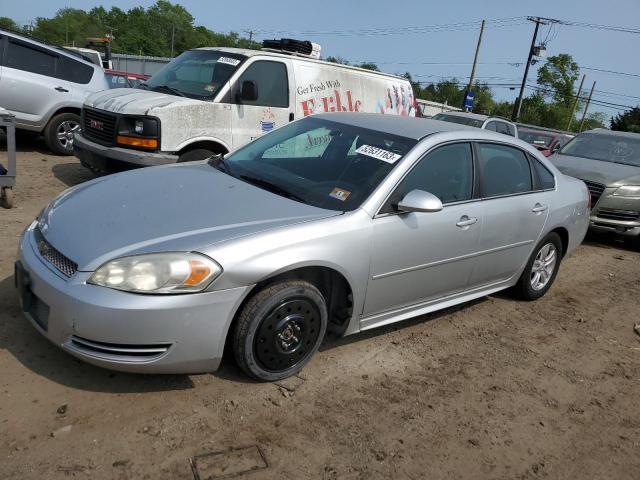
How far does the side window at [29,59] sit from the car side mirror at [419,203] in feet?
25.8

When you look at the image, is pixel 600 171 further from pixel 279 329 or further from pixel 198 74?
pixel 279 329

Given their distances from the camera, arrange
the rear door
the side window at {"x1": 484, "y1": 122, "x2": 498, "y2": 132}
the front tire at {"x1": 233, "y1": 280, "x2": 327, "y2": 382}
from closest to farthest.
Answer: the front tire at {"x1": 233, "y1": 280, "x2": 327, "y2": 382} < the rear door < the side window at {"x1": 484, "y1": 122, "x2": 498, "y2": 132}

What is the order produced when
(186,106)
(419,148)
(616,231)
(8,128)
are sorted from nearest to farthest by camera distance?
(419,148), (8,128), (186,106), (616,231)

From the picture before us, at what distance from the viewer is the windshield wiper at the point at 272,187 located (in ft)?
11.8

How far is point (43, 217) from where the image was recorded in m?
3.41

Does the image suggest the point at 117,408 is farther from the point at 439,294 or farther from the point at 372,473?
the point at 439,294

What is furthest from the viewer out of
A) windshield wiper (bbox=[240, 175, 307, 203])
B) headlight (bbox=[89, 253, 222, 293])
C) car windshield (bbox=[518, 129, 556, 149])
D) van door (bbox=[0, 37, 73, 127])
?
car windshield (bbox=[518, 129, 556, 149])

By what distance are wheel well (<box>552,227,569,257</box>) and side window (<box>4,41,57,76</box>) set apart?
26.7 ft

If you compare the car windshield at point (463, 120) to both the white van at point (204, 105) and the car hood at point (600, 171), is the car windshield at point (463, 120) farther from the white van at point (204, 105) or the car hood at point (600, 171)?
the white van at point (204, 105)

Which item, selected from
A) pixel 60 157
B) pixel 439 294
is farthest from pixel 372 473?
pixel 60 157

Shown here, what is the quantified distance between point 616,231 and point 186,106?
238 inches

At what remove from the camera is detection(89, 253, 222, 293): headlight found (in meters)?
2.76

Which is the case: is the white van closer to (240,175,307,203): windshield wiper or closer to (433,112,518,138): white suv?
(240,175,307,203): windshield wiper

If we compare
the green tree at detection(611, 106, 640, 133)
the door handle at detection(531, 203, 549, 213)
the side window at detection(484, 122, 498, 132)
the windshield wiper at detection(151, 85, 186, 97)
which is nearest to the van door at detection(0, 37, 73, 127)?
the windshield wiper at detection(151, 85, 186, 97)
